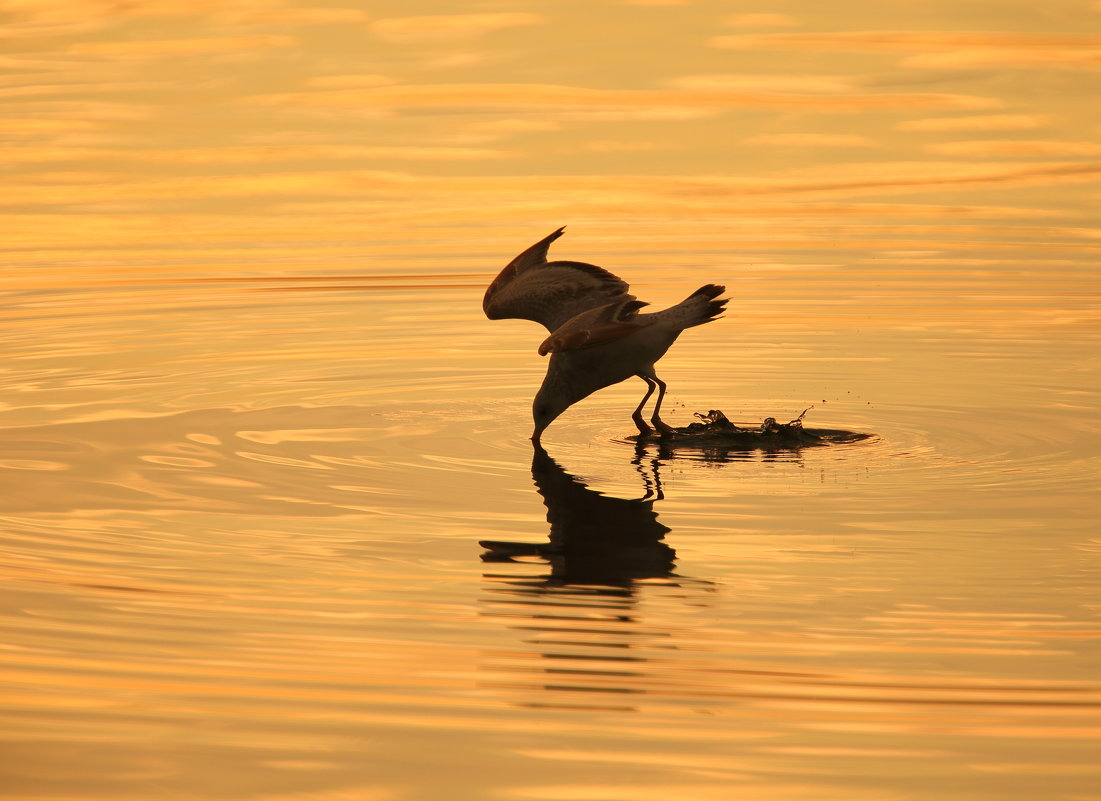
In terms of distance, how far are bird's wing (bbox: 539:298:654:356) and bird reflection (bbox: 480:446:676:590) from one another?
3.57 feet

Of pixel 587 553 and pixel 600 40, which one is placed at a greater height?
pixel 600 40

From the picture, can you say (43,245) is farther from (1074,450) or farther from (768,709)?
(768,709)

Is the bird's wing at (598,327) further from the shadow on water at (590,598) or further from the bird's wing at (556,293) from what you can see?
the shadow on water at (590,598)

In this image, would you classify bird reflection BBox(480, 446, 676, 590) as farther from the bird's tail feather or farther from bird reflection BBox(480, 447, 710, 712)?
the bird's tail feather

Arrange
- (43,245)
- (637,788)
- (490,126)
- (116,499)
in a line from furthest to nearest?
(490,126) → (43,245) → (116,499) → (637,788)

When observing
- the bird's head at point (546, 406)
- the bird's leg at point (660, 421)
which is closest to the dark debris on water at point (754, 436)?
the bird's leg at point (660, 421)

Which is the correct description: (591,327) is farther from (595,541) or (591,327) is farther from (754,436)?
(595,541)

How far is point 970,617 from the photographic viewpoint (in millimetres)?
9125

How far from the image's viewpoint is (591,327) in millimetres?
13078

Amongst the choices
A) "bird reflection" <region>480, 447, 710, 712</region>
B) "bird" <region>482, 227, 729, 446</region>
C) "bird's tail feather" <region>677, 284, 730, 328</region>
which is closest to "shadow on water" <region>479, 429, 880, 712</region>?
"bird reflection" <region>480, 447, 710, 712</region>

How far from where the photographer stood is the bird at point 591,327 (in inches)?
515

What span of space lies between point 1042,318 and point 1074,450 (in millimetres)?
5131

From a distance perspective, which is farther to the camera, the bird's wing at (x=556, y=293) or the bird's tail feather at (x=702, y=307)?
the bird's wing at (x=556, y=293)

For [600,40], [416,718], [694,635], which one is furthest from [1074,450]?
[600,40]
